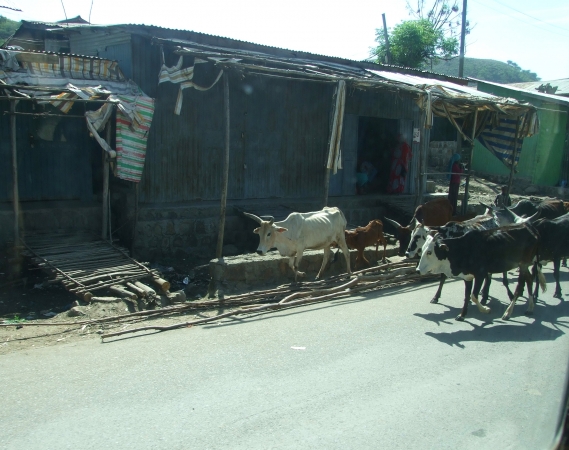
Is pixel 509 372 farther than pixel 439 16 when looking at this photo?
No

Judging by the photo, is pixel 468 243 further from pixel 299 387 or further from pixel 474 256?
pixel 299 387

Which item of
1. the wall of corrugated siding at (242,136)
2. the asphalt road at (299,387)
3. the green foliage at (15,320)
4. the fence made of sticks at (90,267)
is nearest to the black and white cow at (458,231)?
the asphalt road at (299,387)

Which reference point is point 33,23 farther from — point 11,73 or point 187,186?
point 187,186

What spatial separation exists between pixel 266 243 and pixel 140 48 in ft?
19.0

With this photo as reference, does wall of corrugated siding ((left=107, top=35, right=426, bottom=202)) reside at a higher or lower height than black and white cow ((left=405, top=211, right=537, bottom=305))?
higher

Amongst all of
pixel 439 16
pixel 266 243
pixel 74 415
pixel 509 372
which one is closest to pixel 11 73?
pixel 266 243

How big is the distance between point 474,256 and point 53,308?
7.01 metres

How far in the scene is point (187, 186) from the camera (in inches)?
514

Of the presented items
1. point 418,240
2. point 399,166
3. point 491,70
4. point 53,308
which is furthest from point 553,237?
point 491,70

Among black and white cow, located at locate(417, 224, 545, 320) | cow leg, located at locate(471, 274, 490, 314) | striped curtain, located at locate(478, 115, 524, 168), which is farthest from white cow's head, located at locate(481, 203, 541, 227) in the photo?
striped curtain, located at locate(478, 115, 524, 168)

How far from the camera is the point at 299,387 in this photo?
534 centimetres

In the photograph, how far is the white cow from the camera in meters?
9.37

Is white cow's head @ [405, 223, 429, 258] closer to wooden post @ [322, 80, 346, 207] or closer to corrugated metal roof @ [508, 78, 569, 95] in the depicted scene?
wooden post @ [322, 80, 346, 207]

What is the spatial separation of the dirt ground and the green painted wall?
18793 mm
